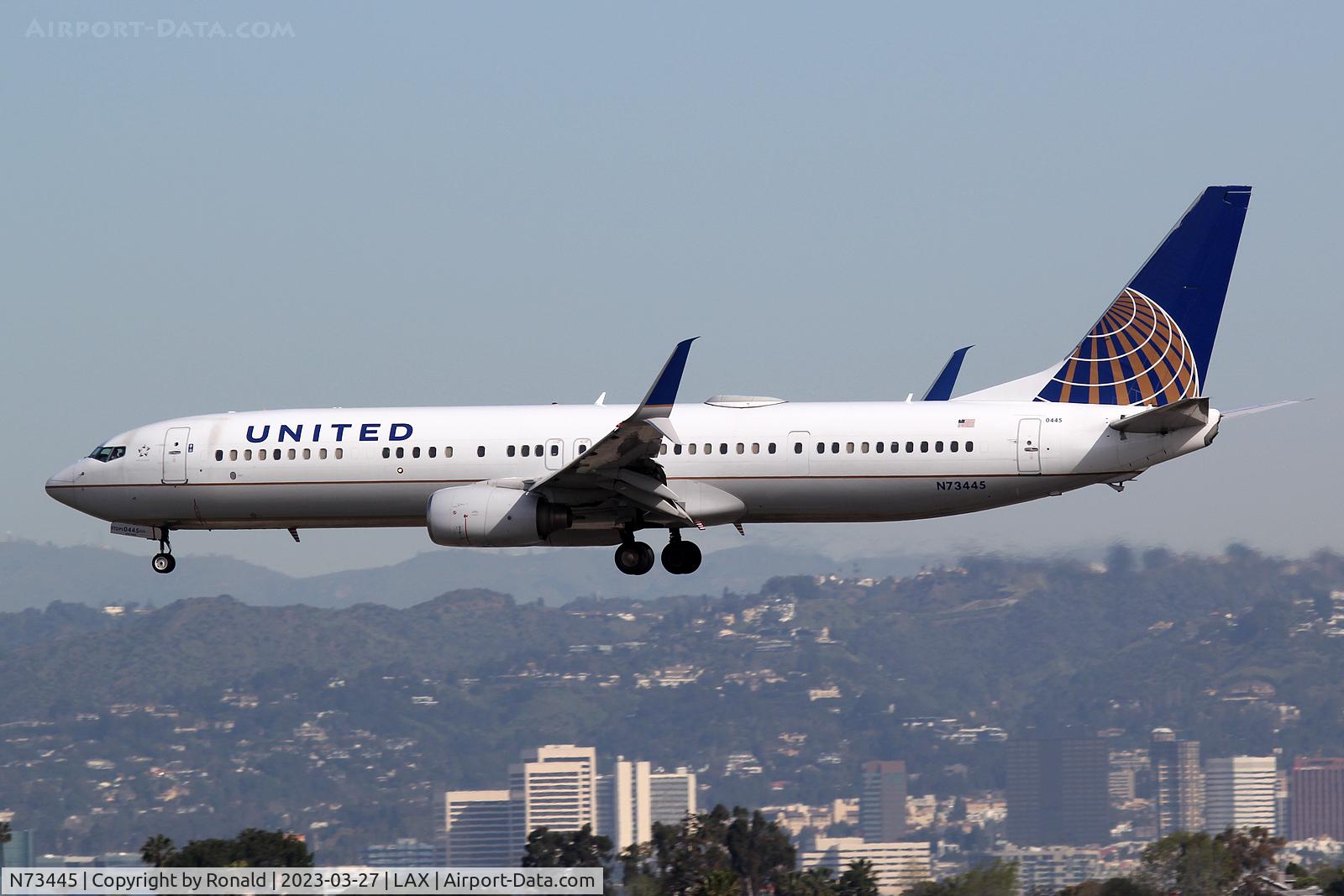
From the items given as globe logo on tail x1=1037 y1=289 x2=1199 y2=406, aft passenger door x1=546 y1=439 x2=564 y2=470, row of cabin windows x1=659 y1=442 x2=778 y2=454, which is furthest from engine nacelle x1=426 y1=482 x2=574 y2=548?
globe logo on tail x1=1037 y1=289 x2=1199 y2=406

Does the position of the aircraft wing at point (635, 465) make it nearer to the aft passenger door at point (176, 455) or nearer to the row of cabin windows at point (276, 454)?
the row of cabin windows at point (276, 454)

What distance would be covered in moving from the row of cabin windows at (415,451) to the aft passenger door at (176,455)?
5.26 meters

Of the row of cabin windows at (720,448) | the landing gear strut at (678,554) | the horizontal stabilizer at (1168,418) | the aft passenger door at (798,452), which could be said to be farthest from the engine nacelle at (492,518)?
the horizontal stabilizer at (1168,418)

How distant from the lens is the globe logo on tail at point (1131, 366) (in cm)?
4209

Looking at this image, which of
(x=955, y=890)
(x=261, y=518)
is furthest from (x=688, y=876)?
(x=261, y=518)

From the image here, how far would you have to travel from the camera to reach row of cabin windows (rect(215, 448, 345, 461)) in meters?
43.3

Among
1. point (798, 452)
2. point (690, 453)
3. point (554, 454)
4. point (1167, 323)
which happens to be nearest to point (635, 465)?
point (690, 453)

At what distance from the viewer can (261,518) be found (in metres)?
44.2

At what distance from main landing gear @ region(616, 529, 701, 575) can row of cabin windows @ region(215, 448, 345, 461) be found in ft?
22.5

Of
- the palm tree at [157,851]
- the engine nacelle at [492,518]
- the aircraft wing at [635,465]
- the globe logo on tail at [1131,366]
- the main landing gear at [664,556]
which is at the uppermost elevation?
the globe logo on tail at [1131,366]

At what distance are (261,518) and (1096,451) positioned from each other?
63.0 ft

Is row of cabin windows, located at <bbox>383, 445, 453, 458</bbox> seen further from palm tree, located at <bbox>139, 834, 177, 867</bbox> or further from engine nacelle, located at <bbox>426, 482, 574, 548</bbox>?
palm tree, located at <bbox>139, 834, 177, 867</bbox>

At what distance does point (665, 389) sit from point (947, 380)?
12771 mm

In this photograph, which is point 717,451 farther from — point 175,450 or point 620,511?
point 175,450
